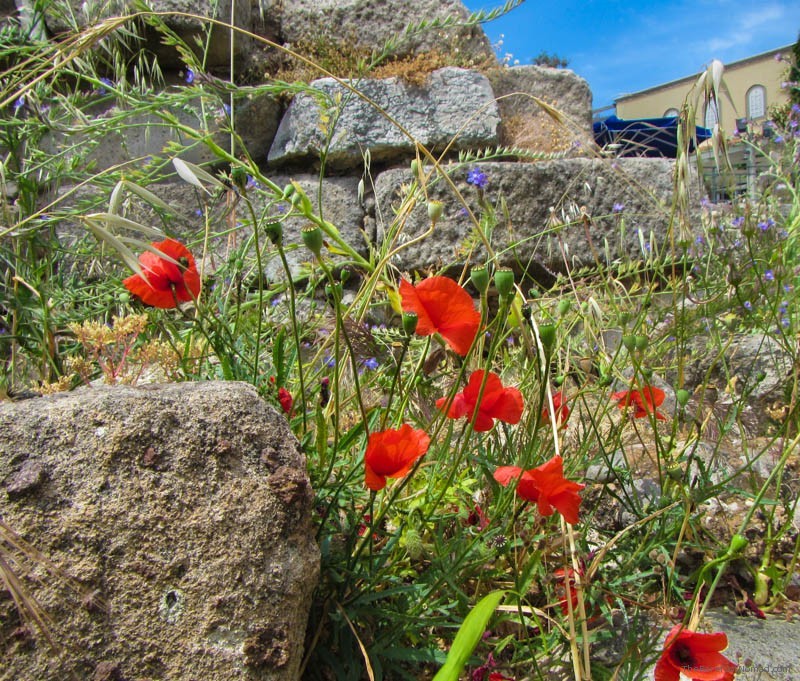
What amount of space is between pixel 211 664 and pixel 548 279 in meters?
2.83

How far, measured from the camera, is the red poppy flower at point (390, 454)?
863mm

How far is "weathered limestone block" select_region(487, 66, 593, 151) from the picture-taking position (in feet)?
11.5

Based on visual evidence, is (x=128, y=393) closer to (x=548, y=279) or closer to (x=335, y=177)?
(x=335, y=177)

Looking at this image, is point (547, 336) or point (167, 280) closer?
point (547, 336)

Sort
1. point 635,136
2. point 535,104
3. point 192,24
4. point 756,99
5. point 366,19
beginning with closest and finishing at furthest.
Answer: point 192,24, point 366,19, point 535,104, point 635,136, point 756,99

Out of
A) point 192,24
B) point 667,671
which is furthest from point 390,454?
point 192,24

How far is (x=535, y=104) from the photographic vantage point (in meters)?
3.59

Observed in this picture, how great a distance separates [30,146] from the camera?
2.01 m

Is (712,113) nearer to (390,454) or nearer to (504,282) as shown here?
(504,282)

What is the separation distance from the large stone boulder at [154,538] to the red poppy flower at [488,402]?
0.30 metres

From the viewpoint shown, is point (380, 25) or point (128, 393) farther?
point (380, 25)

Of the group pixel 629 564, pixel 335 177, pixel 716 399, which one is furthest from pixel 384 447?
pixel 335 177

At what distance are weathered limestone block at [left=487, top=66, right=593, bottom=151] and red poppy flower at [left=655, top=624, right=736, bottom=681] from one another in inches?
115

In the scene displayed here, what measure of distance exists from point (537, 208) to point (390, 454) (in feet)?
8.34
